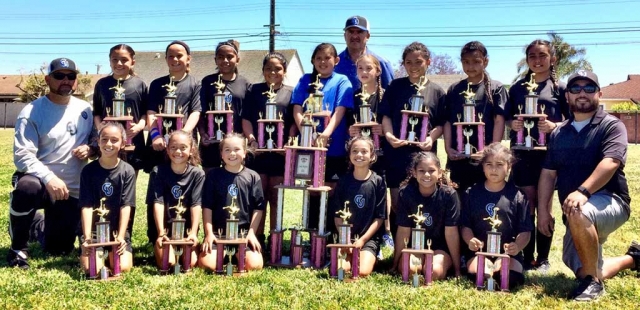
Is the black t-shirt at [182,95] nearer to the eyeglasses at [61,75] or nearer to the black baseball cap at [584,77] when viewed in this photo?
the eyeglasses at [61,75]

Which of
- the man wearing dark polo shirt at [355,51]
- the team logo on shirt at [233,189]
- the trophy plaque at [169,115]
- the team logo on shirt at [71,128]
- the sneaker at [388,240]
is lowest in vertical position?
the sneaker at [388,240]

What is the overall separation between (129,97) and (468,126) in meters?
3.55

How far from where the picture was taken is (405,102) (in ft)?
18.7

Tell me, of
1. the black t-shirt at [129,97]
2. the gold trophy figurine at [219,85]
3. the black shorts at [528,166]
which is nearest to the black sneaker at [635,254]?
the black shorts at [528,166]

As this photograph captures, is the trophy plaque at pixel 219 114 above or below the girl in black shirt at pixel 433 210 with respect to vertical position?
above

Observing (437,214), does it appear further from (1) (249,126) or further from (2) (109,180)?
(2) (109,180)

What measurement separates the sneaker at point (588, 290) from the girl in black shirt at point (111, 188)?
158 inches

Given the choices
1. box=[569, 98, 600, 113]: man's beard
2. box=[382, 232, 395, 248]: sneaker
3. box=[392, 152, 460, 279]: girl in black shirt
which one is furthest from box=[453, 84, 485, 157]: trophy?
box=[382, 232, 395, 248]: sneaker

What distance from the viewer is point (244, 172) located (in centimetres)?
550

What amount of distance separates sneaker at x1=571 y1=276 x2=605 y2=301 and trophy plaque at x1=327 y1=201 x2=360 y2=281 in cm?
184

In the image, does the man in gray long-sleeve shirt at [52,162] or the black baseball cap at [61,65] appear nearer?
the man in gray long-sleeve shirt at [52,162]

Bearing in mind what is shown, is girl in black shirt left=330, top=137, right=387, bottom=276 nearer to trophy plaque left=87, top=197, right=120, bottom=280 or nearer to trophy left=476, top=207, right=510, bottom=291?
trophy left=476, top=207, right=510, bottom=291

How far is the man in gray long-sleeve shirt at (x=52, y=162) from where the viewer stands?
212 inches

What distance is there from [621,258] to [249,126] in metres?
3.95
